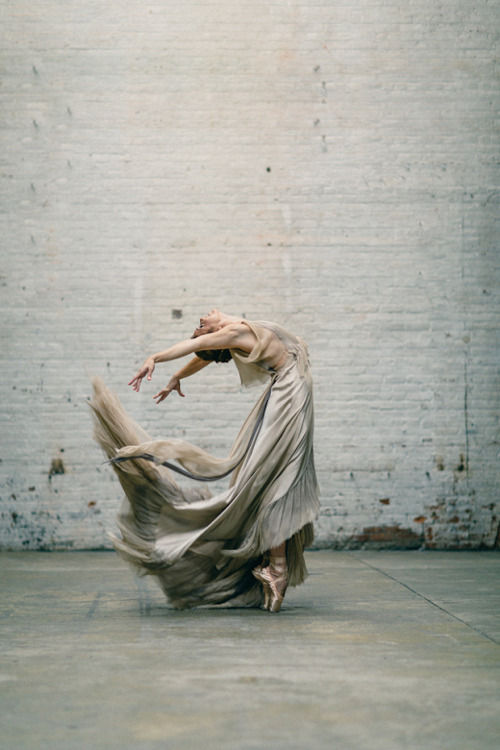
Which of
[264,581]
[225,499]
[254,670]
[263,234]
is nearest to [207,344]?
[225,499]

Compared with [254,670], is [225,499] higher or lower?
higher

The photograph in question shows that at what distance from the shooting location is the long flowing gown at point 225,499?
377cm

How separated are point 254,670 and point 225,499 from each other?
120cm

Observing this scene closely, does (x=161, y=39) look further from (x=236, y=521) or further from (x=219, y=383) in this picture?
(x=236, y=521)

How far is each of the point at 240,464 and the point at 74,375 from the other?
281 centimetres

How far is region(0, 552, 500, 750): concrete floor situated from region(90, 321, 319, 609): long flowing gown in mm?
178

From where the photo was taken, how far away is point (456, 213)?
6.54 meters

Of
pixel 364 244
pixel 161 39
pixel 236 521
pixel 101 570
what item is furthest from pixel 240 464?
pixel 161 39

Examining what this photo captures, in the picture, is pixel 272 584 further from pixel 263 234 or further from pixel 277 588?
pixel 263 234

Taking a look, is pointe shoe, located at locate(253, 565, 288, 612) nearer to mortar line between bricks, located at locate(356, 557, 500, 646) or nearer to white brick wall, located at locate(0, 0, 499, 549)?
mortar line between bricks, located at locate(356, 557, 500, 646)

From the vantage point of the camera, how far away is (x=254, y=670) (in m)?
2.66

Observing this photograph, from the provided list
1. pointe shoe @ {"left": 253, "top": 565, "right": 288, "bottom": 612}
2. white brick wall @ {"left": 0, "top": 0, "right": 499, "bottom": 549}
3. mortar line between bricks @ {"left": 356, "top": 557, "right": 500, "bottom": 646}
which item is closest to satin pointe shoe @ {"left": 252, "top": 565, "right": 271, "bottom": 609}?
pointe shoe @ {"left": 253, "top": 565, "right": 288, "bottom": 612}

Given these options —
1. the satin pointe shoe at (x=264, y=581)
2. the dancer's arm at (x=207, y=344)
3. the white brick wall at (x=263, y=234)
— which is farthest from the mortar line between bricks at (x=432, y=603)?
the dancer's arm at (x=207, y=344)

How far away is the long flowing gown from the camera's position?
3770 millimetres
